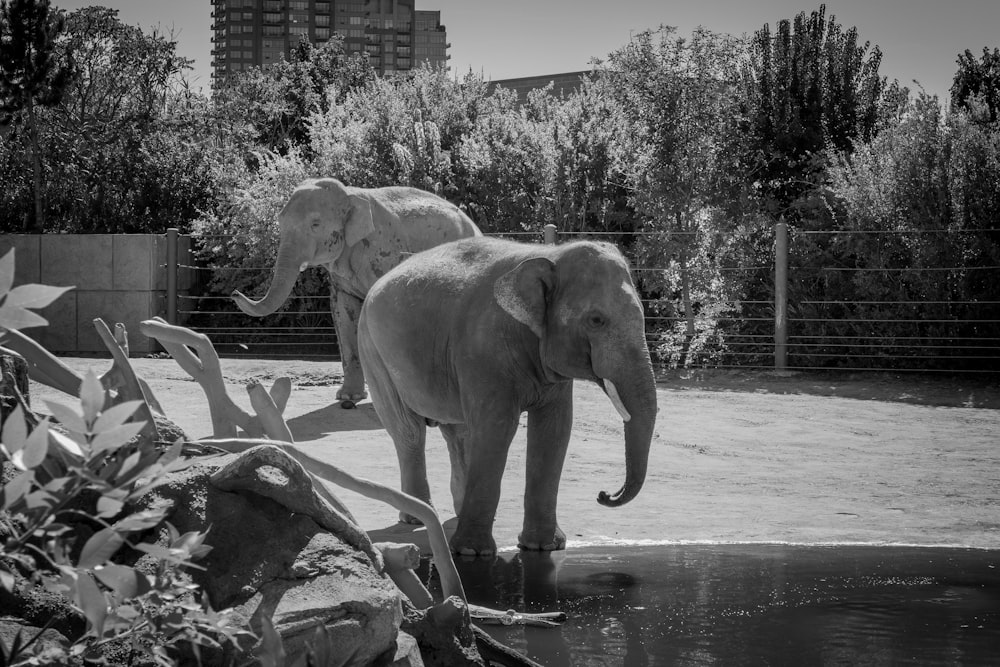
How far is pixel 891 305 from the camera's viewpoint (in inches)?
620

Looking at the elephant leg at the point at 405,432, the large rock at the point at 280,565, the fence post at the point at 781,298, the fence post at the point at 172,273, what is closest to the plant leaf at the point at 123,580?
the large rock at the point at 280,565

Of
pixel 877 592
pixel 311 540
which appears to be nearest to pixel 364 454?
pixel 877 592

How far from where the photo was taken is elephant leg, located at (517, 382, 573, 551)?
6812 mm

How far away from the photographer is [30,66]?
20.8 meters

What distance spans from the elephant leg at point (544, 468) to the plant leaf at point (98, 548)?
5.38 metres

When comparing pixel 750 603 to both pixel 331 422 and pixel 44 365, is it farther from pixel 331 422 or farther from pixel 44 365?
pixel 331 422

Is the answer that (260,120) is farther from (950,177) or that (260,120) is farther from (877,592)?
(877,592)

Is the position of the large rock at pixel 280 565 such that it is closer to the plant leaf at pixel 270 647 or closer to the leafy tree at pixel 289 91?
the plant leaf at pixel 270 647

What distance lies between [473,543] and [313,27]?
71431 millimetres

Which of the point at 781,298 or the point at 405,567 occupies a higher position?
the point at 781,298

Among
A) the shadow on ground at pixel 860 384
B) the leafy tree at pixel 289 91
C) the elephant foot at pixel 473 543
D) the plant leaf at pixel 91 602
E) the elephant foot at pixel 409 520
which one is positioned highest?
the leafy tree at pixel 289 91

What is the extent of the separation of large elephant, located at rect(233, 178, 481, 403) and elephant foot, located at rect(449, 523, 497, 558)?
14.7ft

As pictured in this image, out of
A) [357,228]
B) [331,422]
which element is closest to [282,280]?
[357,228]

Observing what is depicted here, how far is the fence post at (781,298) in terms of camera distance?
15.7 m
